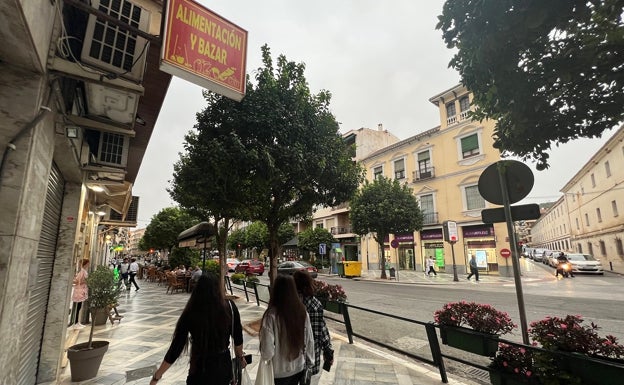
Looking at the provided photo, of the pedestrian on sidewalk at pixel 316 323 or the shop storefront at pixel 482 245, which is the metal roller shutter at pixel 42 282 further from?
the shop storefront at pixel 482 245

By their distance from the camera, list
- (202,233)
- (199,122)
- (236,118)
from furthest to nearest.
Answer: (202,233) → (199,122) → (236,118)

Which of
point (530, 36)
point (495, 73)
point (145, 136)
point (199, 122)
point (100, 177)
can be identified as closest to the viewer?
point (530, 36)

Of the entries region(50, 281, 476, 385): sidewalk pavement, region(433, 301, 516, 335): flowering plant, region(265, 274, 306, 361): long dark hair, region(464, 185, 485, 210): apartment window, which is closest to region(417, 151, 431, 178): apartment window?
region(464, 185, 485, 210): apartment window

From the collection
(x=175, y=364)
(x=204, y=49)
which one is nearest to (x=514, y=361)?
(x=204, y=49)

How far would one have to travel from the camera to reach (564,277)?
2045 cm

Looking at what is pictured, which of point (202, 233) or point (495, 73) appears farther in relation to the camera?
point (202, 233)

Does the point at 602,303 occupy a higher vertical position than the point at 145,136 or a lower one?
lower

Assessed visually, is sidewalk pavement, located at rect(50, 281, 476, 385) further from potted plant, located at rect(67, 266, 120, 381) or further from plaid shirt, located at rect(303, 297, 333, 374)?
plaid shirt, located at rect(303, 297, 333, 374)

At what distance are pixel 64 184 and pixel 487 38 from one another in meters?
6.04

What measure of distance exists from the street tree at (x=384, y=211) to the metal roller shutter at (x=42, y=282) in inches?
703

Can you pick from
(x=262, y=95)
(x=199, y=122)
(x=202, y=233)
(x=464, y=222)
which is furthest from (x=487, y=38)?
(x=464, y=222)

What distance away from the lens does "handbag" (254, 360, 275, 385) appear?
2.57 meters

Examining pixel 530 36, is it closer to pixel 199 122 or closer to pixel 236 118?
pixel 236 118

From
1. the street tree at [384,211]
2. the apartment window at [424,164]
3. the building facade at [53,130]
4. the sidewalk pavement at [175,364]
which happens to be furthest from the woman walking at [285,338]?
the apartment window at [424,164]
